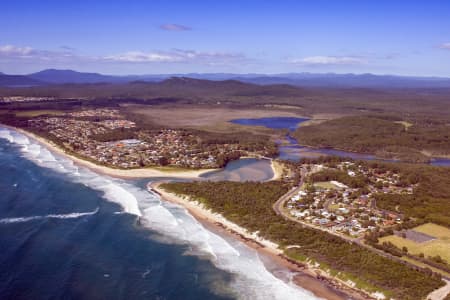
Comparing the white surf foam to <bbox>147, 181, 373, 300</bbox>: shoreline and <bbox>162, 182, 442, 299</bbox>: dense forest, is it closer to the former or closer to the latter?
<bbox>147, 181, 373, 300</bbox>: shoreline

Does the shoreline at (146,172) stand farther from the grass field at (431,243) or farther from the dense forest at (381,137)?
the dense forest at (381,137)

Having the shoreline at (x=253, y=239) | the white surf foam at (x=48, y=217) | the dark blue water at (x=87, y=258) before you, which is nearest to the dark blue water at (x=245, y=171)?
the shoreline at (x=253, y=239)

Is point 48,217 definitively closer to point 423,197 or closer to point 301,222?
point 301,222

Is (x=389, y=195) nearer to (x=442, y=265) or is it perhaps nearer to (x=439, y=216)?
(x=439, y=216)

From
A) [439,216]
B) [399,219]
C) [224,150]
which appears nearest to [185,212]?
[399,219]

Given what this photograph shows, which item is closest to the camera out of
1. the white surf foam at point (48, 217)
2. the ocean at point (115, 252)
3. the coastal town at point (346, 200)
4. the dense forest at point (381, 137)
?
the ocean at point (115, 252)
